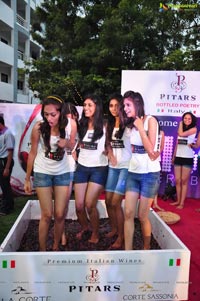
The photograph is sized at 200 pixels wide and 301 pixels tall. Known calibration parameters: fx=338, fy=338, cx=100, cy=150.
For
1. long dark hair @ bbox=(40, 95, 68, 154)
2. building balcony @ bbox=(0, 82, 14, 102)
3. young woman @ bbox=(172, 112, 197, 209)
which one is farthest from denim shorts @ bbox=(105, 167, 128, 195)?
building balcony @ bbox=(0, 82, 14, 102)

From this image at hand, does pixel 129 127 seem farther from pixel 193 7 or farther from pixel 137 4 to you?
pixel 137 4

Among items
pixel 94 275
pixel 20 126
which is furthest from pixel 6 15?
pixel 94 275

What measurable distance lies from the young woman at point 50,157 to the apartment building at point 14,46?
21.3 metres

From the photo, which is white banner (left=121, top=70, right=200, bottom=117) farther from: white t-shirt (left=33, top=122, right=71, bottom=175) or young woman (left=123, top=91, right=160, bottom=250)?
white t-shirt (left=33, top=122, right=71, bottom=175)

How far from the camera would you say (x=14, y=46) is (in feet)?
88.8

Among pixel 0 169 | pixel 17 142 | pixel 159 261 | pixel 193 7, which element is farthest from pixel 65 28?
pixel 159 261

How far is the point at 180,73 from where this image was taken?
6504mm

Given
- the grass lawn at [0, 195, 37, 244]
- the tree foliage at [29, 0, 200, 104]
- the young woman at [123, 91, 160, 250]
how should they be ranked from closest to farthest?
the young woman at [123, 91, 160, 250], the grass lawn at [0, 195, 37, 244], the tree foliage at [29, 0, 200, 104]

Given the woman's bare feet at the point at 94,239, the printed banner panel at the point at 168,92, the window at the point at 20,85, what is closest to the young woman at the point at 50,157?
the woman's bare feet at the point at 94,239

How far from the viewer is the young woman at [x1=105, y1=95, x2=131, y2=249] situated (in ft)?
11.7

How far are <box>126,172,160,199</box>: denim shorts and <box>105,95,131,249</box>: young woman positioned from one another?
30 cm

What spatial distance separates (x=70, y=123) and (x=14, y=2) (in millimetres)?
26619

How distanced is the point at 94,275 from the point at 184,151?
3.84m

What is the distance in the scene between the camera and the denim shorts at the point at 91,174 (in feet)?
11.9
